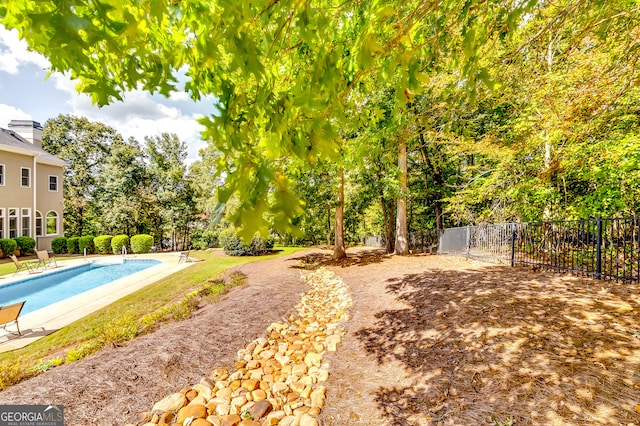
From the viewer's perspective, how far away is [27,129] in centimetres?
1902

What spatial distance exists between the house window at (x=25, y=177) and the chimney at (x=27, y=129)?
13.0 ft

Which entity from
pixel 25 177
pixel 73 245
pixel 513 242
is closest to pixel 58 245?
pixel 73 245

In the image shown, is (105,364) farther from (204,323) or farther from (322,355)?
(322,355)

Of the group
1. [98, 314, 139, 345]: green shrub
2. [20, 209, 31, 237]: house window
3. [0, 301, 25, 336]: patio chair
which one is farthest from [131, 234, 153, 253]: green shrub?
[98, 314, 139, 345]: green shrub

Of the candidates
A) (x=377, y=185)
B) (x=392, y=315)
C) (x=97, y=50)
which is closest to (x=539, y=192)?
(x=377, y=185)

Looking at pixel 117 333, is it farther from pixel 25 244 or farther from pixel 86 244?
pixel 86 244

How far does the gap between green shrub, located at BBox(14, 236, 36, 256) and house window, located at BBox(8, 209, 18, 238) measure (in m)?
0.82

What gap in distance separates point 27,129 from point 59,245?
893cm

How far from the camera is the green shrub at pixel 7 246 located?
14.5 metres

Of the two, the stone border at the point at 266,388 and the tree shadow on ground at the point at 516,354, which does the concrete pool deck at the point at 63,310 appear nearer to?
the stone border at the point at 266,388

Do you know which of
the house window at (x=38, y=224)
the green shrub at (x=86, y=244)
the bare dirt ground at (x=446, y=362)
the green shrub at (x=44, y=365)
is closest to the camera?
the bare dirt ground at (x=446, y=362)

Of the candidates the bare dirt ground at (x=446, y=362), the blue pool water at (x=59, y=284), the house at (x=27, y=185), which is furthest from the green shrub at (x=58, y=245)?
the bare dirt ground at (x=446, y=362)

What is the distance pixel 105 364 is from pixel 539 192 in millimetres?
10776

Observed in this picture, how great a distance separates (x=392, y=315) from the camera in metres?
4.96
